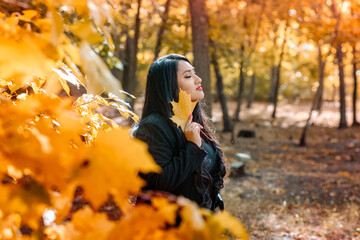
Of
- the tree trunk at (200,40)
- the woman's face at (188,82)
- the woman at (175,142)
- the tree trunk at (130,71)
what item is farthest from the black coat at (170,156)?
the tree trunk at (130,71)

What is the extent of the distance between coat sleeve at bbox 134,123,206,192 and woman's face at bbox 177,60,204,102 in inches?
→ 12.0

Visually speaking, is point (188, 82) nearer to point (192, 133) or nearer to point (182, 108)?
point (192, 133)

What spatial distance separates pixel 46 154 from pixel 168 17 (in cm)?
859

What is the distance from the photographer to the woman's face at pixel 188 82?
205 cm

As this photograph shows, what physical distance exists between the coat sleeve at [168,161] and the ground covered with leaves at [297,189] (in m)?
2.27

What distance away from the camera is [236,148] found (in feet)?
33.7

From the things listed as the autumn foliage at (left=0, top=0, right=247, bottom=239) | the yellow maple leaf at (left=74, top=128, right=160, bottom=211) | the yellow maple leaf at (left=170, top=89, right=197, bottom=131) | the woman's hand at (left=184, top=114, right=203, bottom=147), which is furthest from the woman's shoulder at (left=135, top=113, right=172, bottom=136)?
the yellow maple leaf at (left=74, top=128, right=160, bottom=211)

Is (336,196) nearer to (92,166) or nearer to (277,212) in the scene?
(277,212)

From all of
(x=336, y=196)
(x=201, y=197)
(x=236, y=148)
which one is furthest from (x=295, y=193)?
(x=201, y=197)

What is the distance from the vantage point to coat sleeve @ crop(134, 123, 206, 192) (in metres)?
1.79

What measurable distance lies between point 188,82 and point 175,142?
360 millimetres

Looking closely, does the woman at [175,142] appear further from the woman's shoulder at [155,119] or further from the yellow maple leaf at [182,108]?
the yellow maple leaf at [182,108]

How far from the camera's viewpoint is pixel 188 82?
2062 millimetres

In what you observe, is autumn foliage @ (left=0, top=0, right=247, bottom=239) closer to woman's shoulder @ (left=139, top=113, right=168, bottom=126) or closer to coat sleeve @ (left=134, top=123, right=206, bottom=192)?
coat sleeve @ (left=134, top=123, right=206, bottom=192)
